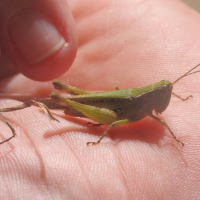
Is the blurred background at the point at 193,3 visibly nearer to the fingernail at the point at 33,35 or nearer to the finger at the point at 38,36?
the finger at the point at 38,36

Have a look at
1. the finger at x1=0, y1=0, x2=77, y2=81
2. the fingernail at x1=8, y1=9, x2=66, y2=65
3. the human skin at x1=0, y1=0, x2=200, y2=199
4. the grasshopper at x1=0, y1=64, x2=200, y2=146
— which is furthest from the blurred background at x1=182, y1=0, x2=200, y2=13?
the fingernail at x1=8, y1=9, x2=66, y2=65

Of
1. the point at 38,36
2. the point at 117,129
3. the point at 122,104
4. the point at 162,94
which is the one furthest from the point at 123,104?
the point at 38,36

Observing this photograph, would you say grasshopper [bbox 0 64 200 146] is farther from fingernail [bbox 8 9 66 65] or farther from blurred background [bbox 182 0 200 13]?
blurred background [bbox 182 0 200 13]

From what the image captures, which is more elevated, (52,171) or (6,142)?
(6,142)

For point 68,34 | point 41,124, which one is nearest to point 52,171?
point 41,124

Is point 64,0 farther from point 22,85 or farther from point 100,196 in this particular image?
point 100,196

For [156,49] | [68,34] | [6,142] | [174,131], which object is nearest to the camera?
[6,142]
